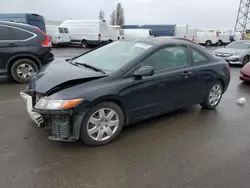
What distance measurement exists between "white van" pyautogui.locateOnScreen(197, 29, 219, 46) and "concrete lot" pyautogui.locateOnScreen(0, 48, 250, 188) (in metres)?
33.3

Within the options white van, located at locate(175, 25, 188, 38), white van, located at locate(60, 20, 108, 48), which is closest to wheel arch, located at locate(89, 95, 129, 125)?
white van, located at locate(60, 20, 108, 48)

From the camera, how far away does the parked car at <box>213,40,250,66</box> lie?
13.1 meters

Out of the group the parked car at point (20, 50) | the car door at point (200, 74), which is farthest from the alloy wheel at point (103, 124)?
the parked car at point (20, 50)

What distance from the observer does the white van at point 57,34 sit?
23094 mm

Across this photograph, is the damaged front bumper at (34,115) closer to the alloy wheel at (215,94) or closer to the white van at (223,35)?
the alloy wheel at (215,94)

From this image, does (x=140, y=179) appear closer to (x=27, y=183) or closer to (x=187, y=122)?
(x=27, y=183)

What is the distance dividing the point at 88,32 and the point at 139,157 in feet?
76.2

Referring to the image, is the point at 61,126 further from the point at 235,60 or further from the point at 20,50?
the point at 235,60

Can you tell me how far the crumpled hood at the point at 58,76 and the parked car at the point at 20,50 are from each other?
364cm

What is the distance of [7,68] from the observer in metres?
7.10

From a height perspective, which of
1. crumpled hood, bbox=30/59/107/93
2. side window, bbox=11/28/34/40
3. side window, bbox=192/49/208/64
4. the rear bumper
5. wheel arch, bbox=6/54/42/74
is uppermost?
side window, bbox=11/28/34/40

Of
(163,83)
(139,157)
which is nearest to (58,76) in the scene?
(139,157)

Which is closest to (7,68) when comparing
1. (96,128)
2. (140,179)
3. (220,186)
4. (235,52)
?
(96,128)

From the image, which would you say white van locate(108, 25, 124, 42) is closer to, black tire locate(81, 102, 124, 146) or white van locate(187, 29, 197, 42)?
white van locate(187, 29, 197, 42)
